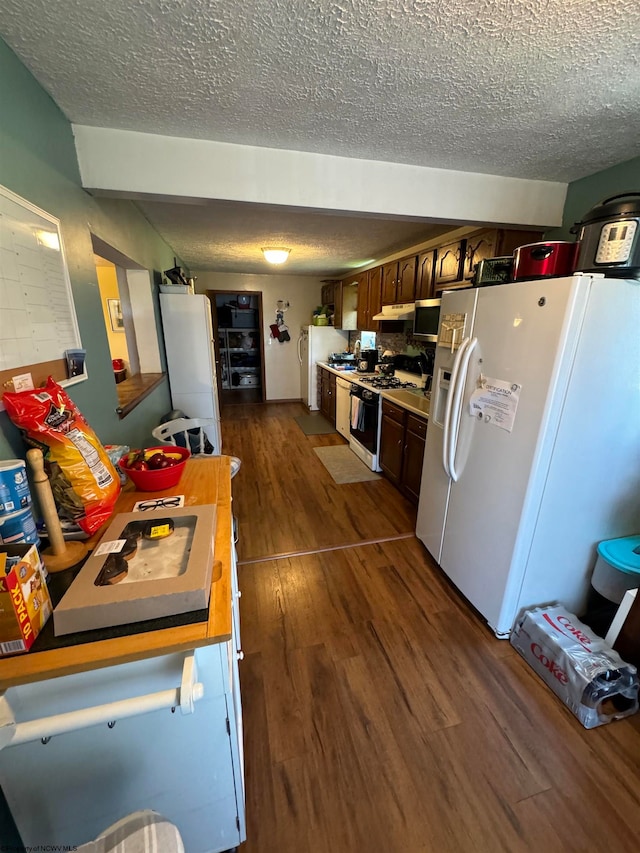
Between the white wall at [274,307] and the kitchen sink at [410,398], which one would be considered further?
the white wall at [274,307]

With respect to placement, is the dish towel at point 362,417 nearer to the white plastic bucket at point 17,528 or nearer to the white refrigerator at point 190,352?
the white refrigerator at point 190,352

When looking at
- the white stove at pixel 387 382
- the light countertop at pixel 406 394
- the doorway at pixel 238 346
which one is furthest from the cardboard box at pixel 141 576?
the doorway at pixel 238 346

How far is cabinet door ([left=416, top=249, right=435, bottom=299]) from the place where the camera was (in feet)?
9.76

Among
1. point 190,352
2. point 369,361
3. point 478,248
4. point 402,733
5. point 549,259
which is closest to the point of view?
point 402,733

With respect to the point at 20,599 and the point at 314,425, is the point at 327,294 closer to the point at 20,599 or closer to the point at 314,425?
the point at 314,425

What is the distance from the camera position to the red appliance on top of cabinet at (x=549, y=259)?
1440mm

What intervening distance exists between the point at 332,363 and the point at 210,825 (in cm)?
508

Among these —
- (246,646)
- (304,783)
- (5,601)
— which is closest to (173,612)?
(5,601)

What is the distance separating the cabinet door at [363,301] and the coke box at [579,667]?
3.69 metres

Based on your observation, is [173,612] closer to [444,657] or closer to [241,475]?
[444,657]

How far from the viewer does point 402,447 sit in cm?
301

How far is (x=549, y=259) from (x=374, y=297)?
9.48 ft

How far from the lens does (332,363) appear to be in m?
5.49

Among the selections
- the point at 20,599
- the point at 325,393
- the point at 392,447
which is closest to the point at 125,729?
the point at 20,599
